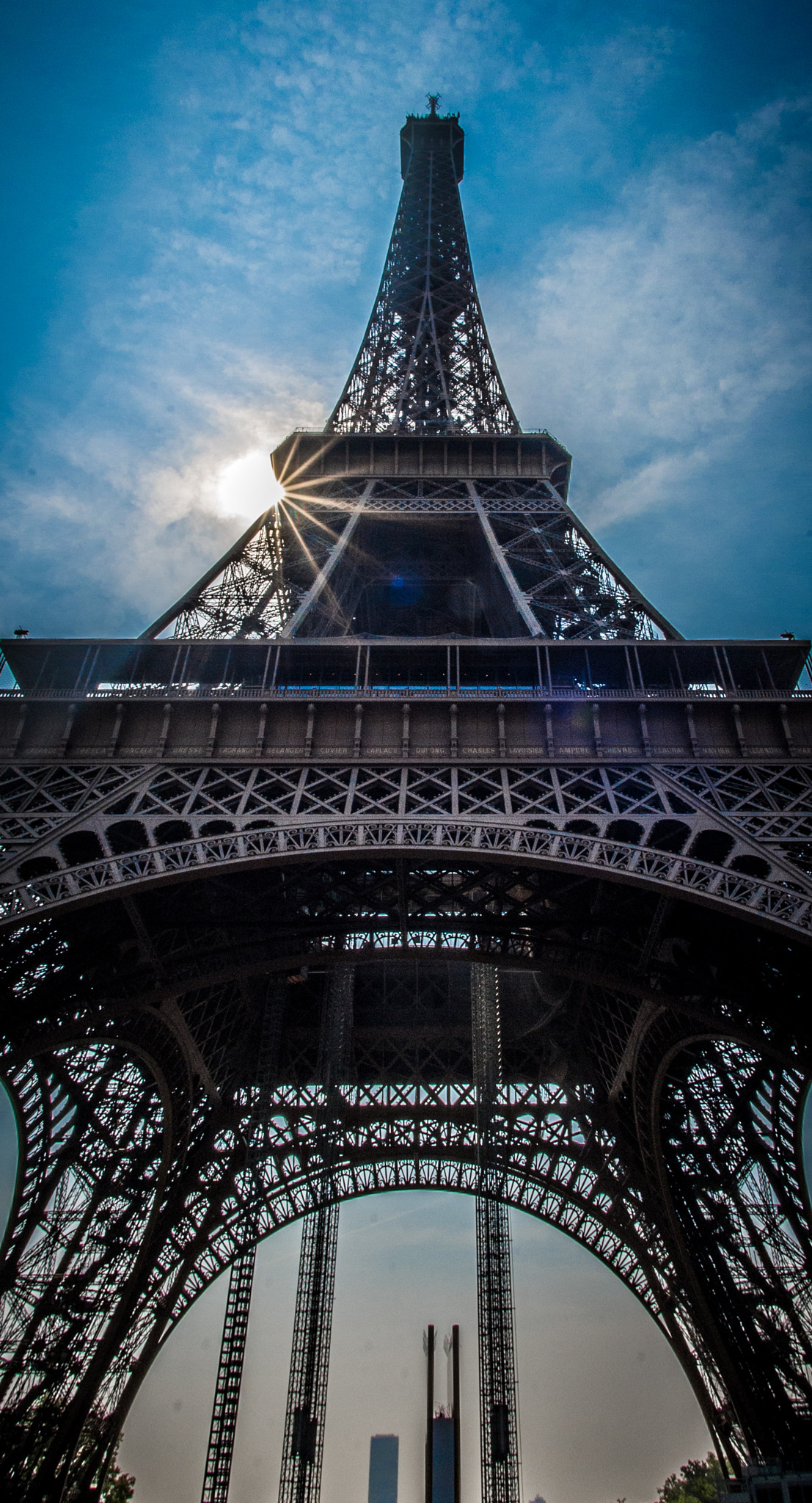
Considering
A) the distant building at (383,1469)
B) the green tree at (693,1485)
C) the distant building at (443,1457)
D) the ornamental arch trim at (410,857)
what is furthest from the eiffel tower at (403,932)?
the distant building at (383,1469)

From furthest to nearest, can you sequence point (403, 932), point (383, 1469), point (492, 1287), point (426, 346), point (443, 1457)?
point (383, 1469), point (443, 1457), point (426, 346), point (492, 1287), point (403, 932)

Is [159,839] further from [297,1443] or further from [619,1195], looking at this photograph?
[619,1195]

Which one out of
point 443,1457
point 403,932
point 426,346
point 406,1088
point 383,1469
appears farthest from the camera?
point 383,1469

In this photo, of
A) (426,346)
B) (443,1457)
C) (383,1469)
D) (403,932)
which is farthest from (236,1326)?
(383,1469)

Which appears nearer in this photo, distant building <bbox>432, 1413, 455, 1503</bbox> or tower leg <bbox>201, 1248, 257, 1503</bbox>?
tower leg <bbox>201, 1248, 257, 1503</bbox>

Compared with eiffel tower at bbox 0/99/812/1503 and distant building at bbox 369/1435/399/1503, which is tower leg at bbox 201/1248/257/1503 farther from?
distant building at bbox 369/1435/399/1503

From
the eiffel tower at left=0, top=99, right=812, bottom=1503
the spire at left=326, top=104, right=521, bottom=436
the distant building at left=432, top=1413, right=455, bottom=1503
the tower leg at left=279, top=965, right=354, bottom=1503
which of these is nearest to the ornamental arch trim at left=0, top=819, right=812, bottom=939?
the eiffel tower at left=0, top=99, right=812, bottom=1503

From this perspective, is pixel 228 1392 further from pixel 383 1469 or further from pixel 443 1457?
pixel 383 1469
